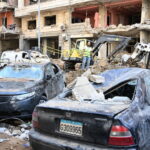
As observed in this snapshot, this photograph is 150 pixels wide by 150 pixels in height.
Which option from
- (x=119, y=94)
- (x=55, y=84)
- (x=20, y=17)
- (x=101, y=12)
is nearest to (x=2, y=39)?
(x=20, y=17)

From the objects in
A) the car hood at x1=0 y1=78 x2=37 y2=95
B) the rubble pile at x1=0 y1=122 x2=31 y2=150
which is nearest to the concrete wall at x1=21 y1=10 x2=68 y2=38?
the car hood at x1=0 y1=78 x2=37 y2=95

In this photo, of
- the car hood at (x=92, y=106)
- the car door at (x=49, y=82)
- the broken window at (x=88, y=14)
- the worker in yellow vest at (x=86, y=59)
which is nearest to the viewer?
the car hood at (x=92, y=106)

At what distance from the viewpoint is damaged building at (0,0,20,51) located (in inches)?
1432

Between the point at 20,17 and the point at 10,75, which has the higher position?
the point at 20,17

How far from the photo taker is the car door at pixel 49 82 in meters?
8.12

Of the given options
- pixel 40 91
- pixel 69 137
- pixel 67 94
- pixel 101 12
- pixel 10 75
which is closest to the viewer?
pixel 69 137

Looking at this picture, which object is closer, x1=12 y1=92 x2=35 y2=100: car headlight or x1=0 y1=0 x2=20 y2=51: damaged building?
x1=12 y1=92 x2=35 y2=100: car headlight

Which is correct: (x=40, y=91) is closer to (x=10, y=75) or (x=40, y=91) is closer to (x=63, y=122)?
(x=10, y=75)

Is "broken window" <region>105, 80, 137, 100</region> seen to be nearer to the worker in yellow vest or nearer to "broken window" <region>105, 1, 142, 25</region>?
the worker in yellow vest

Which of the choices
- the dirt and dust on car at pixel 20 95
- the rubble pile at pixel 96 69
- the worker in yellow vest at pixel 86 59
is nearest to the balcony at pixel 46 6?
the worker in yellow vest at pixel 86 59

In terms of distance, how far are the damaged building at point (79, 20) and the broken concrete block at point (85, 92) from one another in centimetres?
2084

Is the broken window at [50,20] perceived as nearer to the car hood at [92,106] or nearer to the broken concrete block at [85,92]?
the broken concrete block at [85,92]

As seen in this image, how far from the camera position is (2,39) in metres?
39.9

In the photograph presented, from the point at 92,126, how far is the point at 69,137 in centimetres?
40
